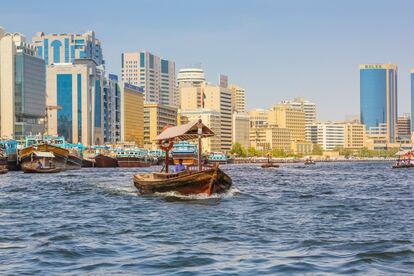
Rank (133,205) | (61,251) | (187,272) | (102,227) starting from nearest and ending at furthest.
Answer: (187,272) < (61,251) < (102,227) < (133,205)

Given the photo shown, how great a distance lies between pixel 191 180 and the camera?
2084 inches

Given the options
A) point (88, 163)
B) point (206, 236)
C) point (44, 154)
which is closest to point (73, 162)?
point (44, 154)

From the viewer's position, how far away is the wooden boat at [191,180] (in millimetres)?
52781

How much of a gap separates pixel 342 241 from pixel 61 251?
33.9ft

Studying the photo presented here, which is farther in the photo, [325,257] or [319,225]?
[319,225]

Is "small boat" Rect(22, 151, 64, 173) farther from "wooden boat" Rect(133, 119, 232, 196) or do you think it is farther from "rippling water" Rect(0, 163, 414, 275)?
"rippling water" Rect(0, 163, 414, 275)

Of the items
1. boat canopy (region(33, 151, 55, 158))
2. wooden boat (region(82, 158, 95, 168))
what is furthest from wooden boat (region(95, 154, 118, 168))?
boat canopy (region(33, 151, 55, 158))

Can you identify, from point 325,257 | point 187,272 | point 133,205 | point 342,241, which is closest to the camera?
point 187,272

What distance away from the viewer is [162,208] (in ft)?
153

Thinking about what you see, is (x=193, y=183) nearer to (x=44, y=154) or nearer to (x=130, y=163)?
(x=44, y=154)

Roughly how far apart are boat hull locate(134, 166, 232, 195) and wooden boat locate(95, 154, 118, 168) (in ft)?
429

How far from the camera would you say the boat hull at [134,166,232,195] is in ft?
173

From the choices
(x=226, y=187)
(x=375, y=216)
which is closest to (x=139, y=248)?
(x=375, y=216)

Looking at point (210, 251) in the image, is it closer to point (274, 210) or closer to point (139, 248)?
point (139, 248)
